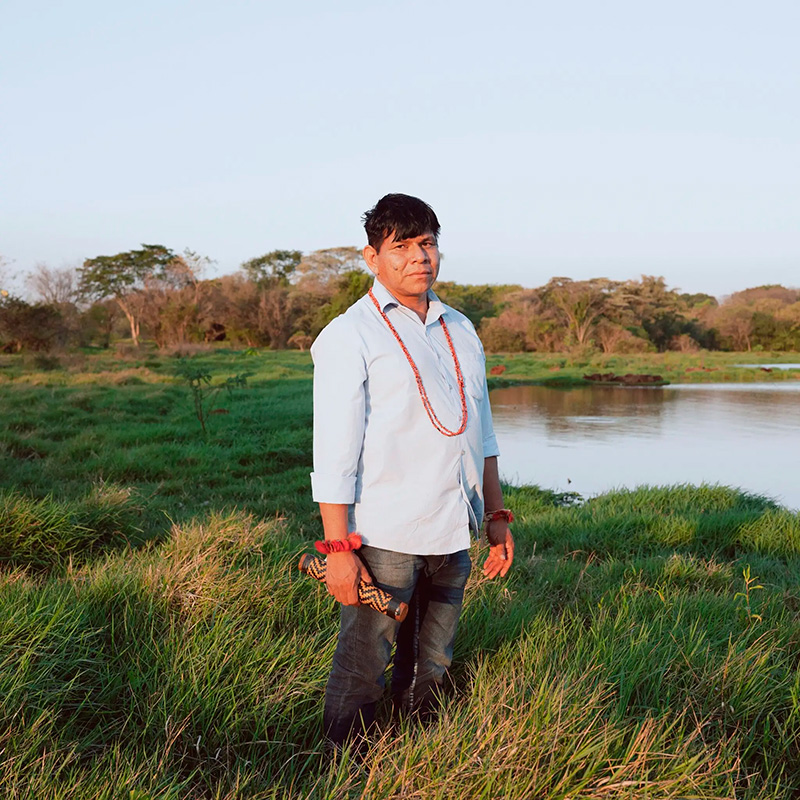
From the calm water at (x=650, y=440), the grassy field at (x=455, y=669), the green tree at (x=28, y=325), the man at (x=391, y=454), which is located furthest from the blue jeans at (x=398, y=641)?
the green tree at (x=28, y=325)

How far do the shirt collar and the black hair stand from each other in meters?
0.12

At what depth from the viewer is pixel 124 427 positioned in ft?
30.1

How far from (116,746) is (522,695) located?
1.05 m

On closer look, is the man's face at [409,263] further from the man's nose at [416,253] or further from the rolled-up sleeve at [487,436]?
the rolled-up sleeve at [487,436]

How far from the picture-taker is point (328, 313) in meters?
30.7

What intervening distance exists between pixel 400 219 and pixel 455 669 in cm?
160

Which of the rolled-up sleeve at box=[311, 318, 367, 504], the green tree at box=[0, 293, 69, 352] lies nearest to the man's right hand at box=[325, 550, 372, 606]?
the rolled-up sleeve at box=[311, 318, 367, 504]

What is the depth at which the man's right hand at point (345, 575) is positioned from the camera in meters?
1.97

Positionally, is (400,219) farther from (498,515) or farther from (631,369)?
(631,369)

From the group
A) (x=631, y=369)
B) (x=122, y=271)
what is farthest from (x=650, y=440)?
(x=122, y=271)

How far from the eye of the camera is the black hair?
210cm

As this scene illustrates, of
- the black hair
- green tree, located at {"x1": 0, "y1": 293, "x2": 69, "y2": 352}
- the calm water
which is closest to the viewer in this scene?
the black hair

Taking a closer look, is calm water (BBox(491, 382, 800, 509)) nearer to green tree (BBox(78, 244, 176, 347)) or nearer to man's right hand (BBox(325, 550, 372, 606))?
man's right hand (BBox(325, 550, 372, 606))

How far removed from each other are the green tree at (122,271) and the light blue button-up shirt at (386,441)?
3726 centimetres
